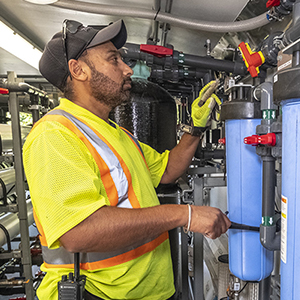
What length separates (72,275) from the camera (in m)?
0.76

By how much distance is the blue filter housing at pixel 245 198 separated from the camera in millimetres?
886

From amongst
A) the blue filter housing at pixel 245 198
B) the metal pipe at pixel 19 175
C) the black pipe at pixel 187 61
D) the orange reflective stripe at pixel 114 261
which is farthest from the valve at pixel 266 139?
the metal pipe at pixel 19 175

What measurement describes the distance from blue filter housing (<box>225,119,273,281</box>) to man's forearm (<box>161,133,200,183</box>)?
1.36 feet

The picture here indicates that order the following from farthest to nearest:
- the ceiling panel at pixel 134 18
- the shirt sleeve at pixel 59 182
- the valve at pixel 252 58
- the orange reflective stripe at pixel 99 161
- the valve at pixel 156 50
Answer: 1. the ceiling panel at pixel 134 18
2. the valve at pixel 156 50
3. the valve at pixel 252 58
4. the orange reflective stripe at pixel 99 161
5. the shirt sleeve at pixel 59 182

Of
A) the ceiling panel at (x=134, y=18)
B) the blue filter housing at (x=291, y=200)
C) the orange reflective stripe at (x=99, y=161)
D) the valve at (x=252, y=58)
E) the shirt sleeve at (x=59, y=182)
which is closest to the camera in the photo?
the blue filter housing at (x=291, y=200)

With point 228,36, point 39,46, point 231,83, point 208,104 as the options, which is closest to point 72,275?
point 231,83

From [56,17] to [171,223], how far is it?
5.77ft

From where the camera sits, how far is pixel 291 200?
22.4 inches

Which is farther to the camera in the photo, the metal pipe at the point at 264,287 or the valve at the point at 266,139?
the metal pipe at the point at 264,287

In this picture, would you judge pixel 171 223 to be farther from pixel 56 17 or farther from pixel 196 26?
pixel 56 17

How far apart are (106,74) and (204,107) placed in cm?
56

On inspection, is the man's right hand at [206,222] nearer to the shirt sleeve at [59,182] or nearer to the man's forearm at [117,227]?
the man's forearm at [117,227]

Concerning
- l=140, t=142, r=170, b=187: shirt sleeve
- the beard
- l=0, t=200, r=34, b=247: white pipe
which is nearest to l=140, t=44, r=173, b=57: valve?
the beard

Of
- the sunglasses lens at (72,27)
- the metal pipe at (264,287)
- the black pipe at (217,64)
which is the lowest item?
the metal pipe at (264,287)
